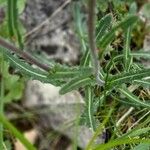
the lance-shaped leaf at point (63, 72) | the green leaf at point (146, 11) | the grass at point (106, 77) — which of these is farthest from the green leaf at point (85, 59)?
the green leaf at point (146, 11)

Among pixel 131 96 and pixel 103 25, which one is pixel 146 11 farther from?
pixel 103 25

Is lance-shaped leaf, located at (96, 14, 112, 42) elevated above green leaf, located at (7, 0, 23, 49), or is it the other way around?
green leaf, located at (7, 0, 23, 49)

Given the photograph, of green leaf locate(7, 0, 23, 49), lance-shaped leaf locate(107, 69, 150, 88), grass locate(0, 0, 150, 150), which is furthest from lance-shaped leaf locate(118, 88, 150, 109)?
green leaf locate(7, 0, 23, 49)

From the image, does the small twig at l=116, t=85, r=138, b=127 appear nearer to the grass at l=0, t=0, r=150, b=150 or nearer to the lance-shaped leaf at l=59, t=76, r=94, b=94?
the grass at l=0, t=0, r=150, b=150

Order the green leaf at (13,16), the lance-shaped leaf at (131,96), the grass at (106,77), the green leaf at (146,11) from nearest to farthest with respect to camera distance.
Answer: the green leaf at (13,16)
the grass at (106,77)
the lance-shaped leaf at (131,96)
the green leaf at (146,11)

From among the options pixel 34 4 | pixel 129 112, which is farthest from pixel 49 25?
pixel 129 112

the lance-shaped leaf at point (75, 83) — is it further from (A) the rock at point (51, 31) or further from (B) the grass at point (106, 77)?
(A) the rock at point (51, 31)
